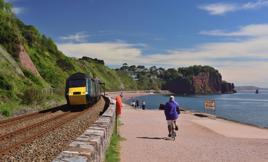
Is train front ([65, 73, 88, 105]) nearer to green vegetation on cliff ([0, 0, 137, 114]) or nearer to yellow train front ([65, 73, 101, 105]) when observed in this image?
yellow train front ([65, 73, 101, 105])

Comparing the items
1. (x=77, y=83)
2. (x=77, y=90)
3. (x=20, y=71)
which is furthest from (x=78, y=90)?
(x=20, y=71)

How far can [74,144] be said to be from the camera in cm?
747

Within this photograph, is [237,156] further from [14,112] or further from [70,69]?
[70,69]

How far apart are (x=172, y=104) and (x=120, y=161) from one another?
669 centimetres

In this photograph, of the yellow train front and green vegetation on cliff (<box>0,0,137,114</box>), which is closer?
the yellow train front

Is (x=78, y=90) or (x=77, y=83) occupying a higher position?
(x=77, y=83)

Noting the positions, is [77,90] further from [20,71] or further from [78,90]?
[20,71]

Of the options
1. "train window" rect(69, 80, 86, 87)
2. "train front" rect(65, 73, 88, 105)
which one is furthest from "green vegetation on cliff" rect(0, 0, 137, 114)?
"train window" rect(69, 80, 86, 87)

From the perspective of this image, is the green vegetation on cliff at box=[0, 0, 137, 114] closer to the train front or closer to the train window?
the train front

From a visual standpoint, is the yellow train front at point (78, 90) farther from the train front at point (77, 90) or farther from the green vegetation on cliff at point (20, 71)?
the green vegetation on cliff at point (20, 71)

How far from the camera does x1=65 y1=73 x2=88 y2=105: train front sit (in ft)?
112

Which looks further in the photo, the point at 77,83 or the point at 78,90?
the point at 77,83

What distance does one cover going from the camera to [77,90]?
3428cm

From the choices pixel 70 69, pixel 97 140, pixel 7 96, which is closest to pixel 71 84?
pixel 7 96
